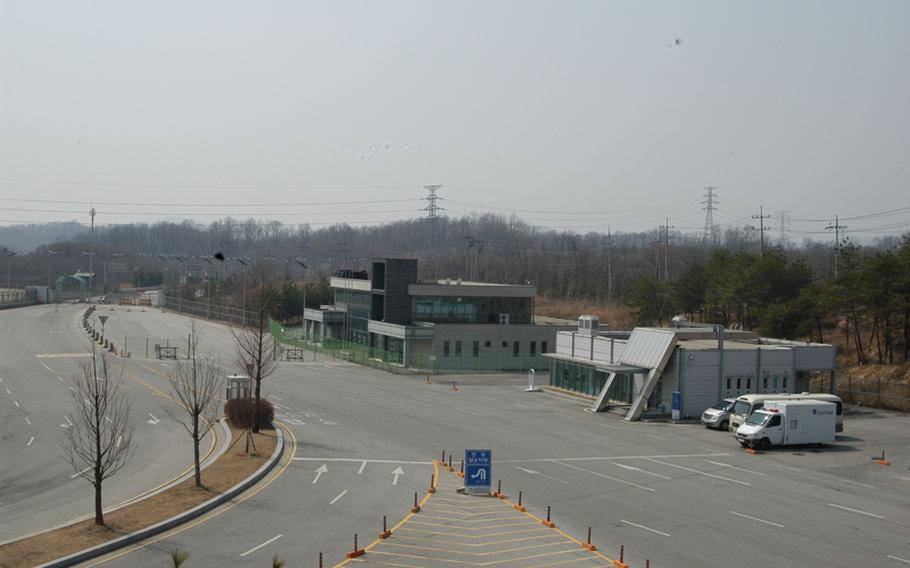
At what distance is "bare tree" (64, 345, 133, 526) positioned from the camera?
21.8 metres

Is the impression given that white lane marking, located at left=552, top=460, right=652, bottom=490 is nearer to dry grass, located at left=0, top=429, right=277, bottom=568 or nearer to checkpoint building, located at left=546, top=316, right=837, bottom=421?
dry grass, located at left=0, top=429, right=277, bottom=568

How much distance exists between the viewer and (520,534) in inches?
846

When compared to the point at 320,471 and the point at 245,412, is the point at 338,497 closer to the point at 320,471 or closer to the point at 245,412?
the point at 320,471

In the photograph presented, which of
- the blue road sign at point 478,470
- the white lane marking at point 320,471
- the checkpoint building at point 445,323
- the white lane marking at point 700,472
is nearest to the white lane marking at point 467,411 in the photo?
the white lane marking at point 700,472

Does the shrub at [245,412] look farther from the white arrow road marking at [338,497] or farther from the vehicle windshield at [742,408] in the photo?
the vehicle windshield at [742,408]

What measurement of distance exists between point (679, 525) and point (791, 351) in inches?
1103

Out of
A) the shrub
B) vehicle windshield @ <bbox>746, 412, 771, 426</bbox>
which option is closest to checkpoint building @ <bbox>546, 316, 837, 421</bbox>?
vehicle windshield @ <bbox>746, 412, 771, 426</bbox>

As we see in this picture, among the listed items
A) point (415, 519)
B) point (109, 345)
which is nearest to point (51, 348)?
point (109, 345)

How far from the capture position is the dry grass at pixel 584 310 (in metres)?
101

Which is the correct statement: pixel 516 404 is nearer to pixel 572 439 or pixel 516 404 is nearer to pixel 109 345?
pixel 572 439

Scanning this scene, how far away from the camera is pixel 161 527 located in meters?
21.3

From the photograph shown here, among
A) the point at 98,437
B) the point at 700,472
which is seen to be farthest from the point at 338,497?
the point at 700,472

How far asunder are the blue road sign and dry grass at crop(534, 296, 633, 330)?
69.7 metres

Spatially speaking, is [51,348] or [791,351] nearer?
[791,351]
